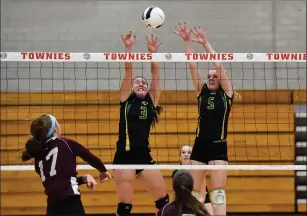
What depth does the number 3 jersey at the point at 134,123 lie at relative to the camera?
785 cm

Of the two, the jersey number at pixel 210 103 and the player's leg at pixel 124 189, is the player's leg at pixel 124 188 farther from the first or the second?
the jersey number at pixel 210 103

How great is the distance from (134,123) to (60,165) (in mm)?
2244

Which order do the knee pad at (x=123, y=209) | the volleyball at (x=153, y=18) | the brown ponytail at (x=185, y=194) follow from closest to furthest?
the brown ponytail at (x=185, y=194) < the knee pad at (x=123, y=209) < the volleyball at (x=153, y=18)

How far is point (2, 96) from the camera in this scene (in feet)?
38.6

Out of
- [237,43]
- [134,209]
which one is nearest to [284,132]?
[237,43]

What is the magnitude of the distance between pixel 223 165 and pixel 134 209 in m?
4.36

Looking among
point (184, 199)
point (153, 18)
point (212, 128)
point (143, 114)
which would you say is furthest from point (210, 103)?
point (184, 199)

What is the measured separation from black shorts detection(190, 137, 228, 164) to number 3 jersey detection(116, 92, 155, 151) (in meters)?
0.60

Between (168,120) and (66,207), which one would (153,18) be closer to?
(66,207)

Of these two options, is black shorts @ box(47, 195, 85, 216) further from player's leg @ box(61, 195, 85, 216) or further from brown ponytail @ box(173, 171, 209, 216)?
brown ponytail @ box(173, 171, 209, 216)

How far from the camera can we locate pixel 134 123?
7.89m

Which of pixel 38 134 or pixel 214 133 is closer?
pixel 38 134

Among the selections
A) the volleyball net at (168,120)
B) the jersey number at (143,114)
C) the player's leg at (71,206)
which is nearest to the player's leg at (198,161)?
the jersey number at (143,114)

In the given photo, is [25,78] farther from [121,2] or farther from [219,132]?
[219,132]
